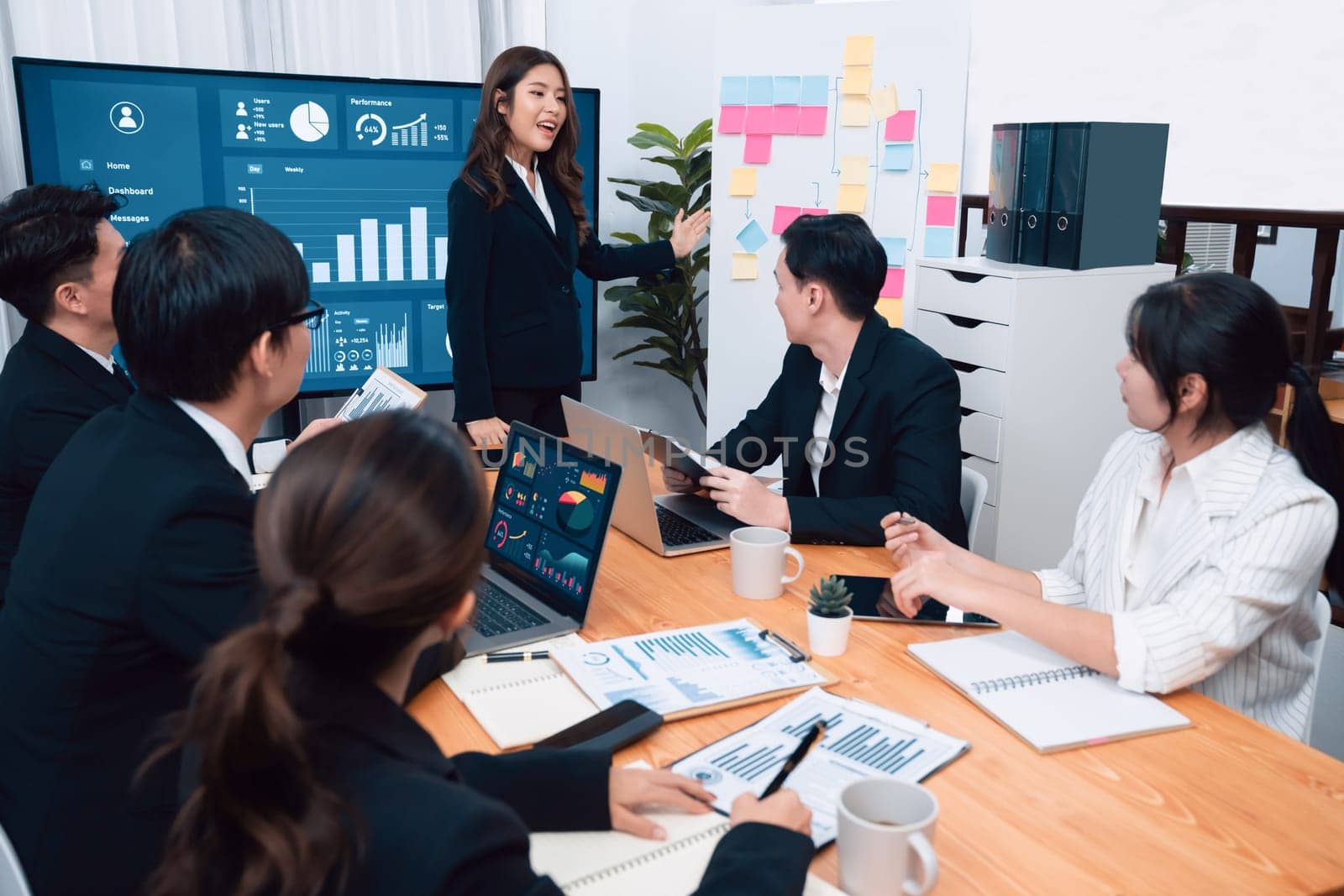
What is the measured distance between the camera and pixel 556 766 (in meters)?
1.14

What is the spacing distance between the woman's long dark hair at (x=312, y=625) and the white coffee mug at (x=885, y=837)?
0.42 meters

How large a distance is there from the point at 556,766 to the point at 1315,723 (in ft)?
5.98

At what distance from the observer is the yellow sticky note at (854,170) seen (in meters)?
3.39

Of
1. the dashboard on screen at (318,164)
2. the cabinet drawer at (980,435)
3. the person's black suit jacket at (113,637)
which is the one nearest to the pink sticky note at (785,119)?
the dashboard on screen at (318,164)

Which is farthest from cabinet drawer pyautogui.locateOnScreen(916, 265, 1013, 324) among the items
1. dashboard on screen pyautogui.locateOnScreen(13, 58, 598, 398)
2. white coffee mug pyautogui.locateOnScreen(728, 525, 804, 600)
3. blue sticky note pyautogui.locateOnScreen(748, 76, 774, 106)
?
dashboard on screen pyautogui.locateOnScreen(13, 58, 598, 398)

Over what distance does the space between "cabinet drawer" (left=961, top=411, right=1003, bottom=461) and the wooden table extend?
1.23 metres

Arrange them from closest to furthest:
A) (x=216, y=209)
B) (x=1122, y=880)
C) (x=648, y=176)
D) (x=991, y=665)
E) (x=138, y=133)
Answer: (x=1122, y=880) < (x=216, y=209) < (x=991, y=665) < (x=138, y=133) < (x=648, y=176)

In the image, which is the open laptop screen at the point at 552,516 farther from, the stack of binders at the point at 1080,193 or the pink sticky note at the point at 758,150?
the pink sticky note at the point at 758,150

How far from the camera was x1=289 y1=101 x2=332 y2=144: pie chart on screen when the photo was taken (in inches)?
137

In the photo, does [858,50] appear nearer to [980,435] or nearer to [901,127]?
[901,127]

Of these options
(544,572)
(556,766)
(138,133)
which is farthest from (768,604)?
(138,133)

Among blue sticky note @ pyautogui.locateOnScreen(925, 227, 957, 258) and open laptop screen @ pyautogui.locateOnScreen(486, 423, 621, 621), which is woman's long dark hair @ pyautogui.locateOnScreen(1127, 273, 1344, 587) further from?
blue sticky note @ pyautogui.locateOnScreen(925, 227, 957, 258)

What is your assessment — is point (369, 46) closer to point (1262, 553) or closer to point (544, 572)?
point (544, 572)

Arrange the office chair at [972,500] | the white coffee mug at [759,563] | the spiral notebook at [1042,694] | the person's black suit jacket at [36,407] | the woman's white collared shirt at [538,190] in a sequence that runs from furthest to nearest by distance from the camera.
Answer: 1. the woman's white collared shirt at [538,190]
2. the office chair at [972,500]
3. the person's black suit jacket at [36,407]
4. the white coffee mug at [759,563]
5. the spiral notebook at [1042,694]
